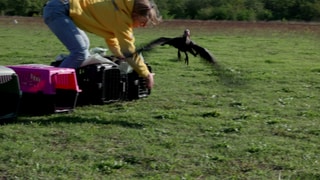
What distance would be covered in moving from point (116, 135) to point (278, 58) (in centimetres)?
969

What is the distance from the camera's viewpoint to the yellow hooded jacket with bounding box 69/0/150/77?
6.96 m

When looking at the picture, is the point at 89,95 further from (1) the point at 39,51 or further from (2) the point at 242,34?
(2) the point at 242,34

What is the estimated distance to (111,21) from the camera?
23.3 ft

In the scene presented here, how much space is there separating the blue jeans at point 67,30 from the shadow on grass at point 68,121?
0.71 meters

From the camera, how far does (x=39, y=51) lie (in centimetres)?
1667

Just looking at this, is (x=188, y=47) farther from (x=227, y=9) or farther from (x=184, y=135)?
(x=227, y=9)

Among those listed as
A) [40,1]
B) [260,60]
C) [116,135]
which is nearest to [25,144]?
[116,135]

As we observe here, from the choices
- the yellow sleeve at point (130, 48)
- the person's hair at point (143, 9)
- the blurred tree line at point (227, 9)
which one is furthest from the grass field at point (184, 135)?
the person's hair at point (143, 9)

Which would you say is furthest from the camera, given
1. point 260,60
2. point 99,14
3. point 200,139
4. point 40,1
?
point 40,1

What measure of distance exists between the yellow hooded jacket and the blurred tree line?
1.85m

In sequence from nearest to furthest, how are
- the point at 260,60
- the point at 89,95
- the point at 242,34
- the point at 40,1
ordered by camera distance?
1. the point at 89,95
2. the point at 260,60
3. the point at 242,34
4. the point at 40,1

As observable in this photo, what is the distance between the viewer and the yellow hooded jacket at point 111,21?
6965mm

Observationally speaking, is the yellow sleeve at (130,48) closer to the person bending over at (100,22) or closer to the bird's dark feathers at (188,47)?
the person bending over at (100,22)

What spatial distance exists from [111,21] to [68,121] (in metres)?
1.15
